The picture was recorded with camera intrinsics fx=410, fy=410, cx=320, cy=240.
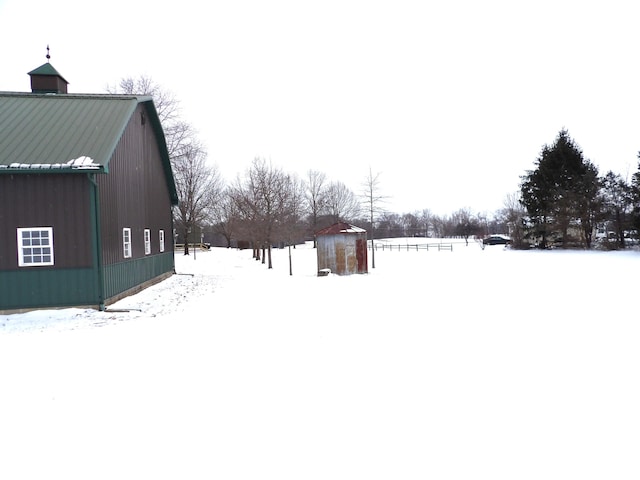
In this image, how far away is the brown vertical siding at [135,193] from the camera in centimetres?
1323

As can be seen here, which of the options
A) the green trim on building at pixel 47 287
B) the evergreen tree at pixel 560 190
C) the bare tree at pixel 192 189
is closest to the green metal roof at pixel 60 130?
the green trim on building at pixel 47 287

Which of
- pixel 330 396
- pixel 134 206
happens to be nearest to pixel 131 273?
pixel 134 206

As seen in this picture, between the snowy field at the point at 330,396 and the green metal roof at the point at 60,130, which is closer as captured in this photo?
the snowy field at the point at 330,396

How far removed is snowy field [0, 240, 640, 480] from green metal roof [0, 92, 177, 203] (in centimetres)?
471

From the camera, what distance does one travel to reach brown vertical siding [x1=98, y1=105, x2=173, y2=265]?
1323 centimetres

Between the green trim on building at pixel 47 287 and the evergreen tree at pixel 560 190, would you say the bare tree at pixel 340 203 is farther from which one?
the green trim on building at pixel 47 287

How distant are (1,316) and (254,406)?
10.5 meters

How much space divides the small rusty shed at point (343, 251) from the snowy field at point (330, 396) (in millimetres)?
10168

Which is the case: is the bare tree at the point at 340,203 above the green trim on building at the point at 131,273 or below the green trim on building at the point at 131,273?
above

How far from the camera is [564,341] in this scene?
24.1 feet

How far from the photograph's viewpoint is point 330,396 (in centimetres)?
512

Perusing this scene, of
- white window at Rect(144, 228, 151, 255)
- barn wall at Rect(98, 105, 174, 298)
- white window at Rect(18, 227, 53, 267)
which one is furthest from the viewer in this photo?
white window at Rect(144, 228, 151, 255)

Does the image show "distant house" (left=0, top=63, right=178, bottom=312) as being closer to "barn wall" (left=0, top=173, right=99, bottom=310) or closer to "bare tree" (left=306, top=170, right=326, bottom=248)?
"barn wall" (left=0, top=173, right=99, bottom=310)

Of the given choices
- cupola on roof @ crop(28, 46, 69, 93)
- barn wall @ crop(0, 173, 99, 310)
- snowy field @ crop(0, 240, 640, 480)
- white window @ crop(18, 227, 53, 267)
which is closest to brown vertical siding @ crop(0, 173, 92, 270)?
barn wall @ crop(0, 173, 99, 310)
